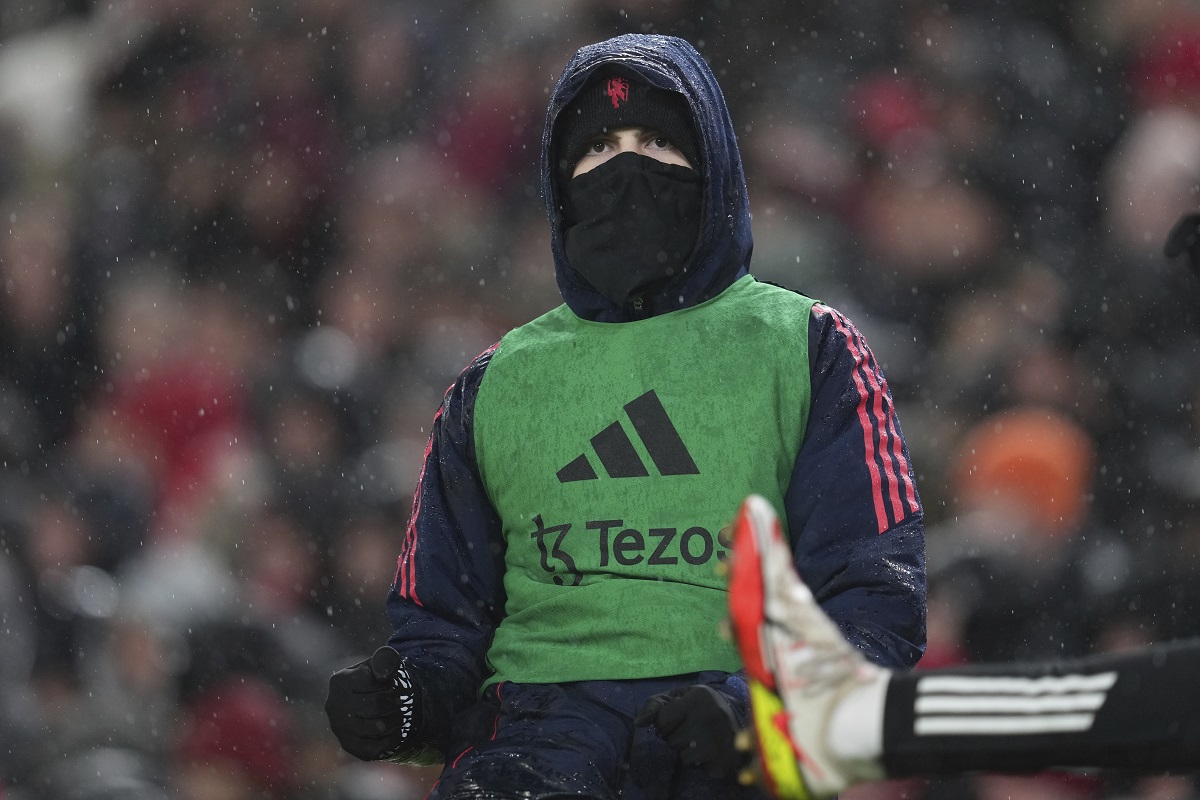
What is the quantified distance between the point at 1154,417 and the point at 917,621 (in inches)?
73.8

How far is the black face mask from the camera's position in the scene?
2.04 metres

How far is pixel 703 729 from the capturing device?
157 cm

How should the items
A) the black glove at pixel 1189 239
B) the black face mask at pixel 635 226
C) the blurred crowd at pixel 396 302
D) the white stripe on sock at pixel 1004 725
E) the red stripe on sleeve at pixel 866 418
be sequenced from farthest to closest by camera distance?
the blurred crowd at pixel 396 302 < the black face mask at pixel 635 226 < the red stripe on sleeve at pixel 866 418 < the black glove at pixel 1189 239 < the white stripe on sock at pixel 1004 725

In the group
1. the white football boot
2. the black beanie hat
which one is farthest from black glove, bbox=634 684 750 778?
the black beanie hat

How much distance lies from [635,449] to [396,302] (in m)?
2.06

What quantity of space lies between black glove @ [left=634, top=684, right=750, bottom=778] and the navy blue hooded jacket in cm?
21

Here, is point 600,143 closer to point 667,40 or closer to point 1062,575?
point 667,40

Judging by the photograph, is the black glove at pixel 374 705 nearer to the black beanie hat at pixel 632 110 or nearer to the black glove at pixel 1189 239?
the black beanie hat at pixel 632 110

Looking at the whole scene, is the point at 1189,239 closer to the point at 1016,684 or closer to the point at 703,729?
the point at 1016,684

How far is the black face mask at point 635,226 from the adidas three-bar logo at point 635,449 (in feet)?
0.61

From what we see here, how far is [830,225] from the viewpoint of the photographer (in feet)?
12.2

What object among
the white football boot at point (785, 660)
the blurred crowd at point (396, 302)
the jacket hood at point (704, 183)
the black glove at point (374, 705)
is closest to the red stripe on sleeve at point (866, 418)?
the jacket hood at point (704, 183)

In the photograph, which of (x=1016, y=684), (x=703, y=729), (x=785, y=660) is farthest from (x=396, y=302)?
(x=1016, y=684)

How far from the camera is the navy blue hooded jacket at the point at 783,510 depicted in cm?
179
